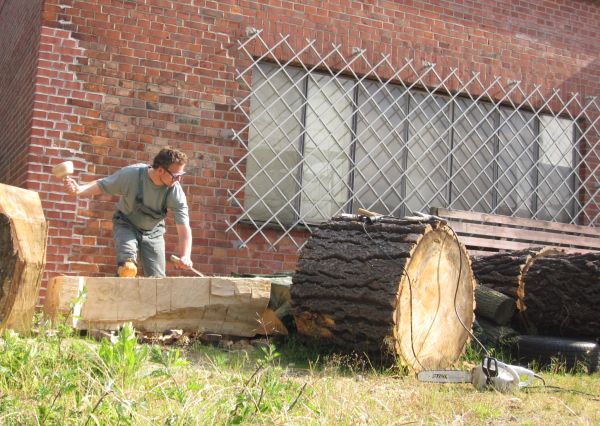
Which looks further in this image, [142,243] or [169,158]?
[142,243]

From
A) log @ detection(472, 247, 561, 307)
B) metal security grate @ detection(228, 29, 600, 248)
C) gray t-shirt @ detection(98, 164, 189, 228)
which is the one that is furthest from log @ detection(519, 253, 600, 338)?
gray t-shirt @ detection(98, 164, 189, 228)

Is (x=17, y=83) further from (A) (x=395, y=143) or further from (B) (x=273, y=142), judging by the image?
(A) (x=395, y=143)

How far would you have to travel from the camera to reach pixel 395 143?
29.2 ft

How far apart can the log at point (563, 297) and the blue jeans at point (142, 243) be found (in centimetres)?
301

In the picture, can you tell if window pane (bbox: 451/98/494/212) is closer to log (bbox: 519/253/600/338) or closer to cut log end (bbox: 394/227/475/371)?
log (bbox: 519/253/600/338)

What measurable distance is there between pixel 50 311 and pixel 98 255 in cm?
164

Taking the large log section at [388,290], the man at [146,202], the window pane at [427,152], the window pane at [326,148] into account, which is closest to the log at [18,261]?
the man at [146,202]

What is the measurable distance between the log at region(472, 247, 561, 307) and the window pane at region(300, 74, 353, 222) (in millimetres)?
1886

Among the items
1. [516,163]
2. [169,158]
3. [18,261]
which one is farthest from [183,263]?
[516,163]

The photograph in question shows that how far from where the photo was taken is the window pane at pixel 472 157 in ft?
30.2

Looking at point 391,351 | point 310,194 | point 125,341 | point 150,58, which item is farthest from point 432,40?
point 125,341

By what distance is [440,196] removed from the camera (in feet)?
29.8

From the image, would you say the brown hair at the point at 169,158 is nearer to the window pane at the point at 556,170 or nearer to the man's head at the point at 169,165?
the man's head at the point at 169,165

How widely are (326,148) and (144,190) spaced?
2.84 m
